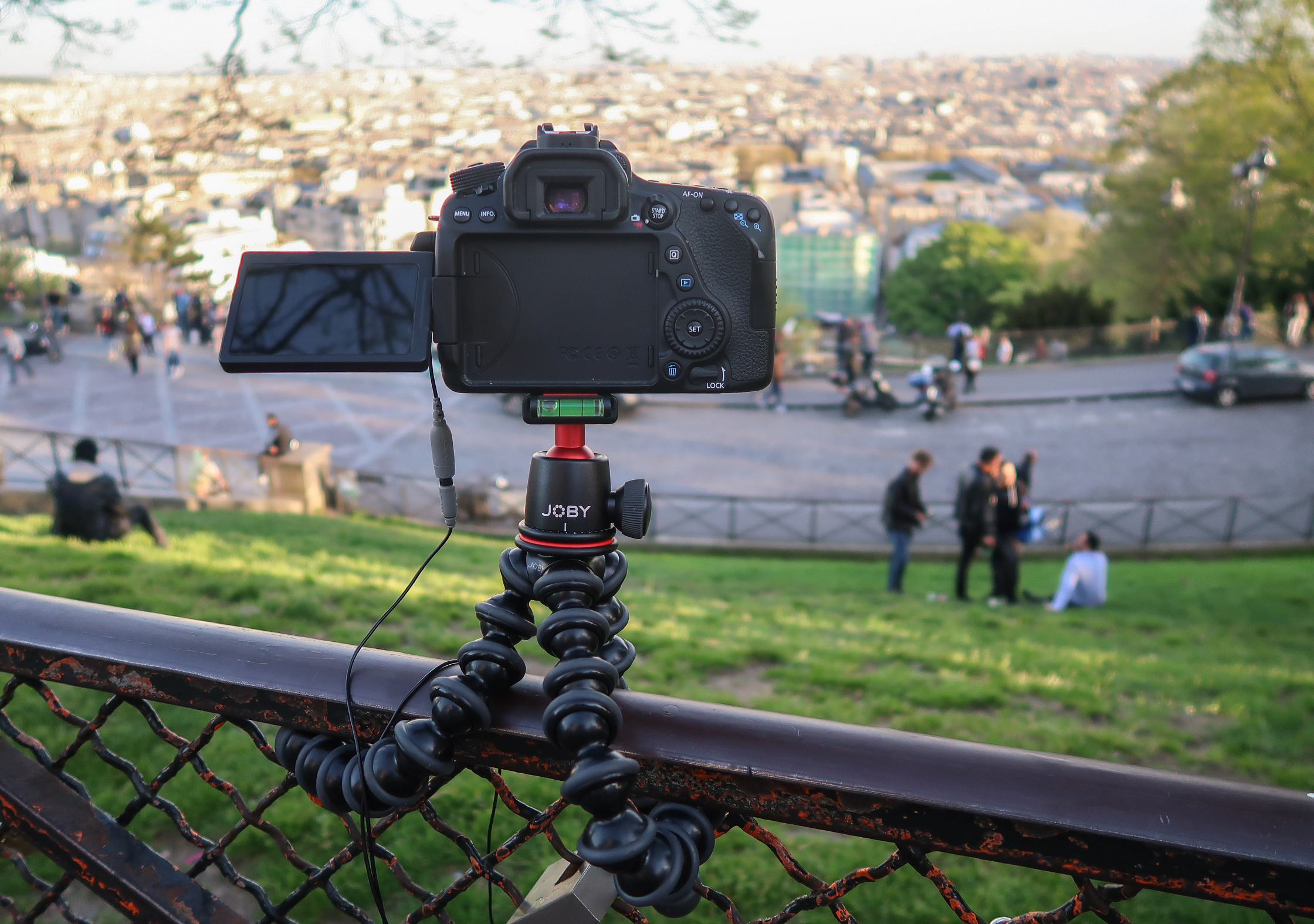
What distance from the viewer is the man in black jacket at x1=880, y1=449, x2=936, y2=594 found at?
10328 millimetres

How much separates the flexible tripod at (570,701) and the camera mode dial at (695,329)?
0.68ft

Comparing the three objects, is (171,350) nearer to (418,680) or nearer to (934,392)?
(934,392)

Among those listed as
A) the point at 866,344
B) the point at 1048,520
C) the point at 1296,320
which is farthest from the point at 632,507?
the point at 1296,320

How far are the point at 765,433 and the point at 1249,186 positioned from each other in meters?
19.0

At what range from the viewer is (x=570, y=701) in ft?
3.98

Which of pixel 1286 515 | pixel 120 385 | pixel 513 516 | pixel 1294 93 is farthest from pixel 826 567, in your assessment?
pixel 1294 93

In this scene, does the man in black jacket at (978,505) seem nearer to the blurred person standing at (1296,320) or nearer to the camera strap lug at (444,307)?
the camera strap lug at (444,307)

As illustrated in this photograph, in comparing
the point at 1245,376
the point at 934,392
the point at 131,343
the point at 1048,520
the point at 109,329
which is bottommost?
the point at 1048,520

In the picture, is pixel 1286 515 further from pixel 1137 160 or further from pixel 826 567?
pixel 1137 160

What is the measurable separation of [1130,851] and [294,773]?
1.14 m

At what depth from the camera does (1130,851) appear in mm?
1050

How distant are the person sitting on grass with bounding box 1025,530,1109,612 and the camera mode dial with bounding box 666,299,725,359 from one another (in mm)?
9715

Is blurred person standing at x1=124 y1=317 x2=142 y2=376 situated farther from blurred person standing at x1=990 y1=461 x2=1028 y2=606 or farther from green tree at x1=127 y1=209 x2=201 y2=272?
blurred person standing at x1=990 y1=461 x2=1028 y2=606

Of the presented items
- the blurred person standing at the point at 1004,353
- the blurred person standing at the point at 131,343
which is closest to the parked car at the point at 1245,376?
the blurred person standing at the point at 1004,353
